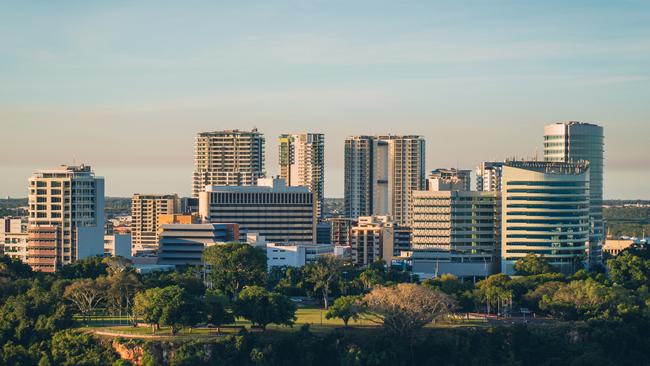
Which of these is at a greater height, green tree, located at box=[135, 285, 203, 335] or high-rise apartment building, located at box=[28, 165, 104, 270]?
high-rise apartment building, located at box=[28, 165, 104, 270]

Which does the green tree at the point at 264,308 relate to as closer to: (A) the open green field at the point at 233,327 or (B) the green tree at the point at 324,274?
(A) the open green field at the point at 233,327

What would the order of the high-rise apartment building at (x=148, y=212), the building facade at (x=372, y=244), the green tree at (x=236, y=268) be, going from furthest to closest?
the high-rise apartment building at (x=148, y=212)
the building facade at (x=372, y=244)
the green tree at (x=236, y=268)

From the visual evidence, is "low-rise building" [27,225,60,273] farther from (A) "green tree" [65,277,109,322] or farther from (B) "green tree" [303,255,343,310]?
(A) "green tree" [65,277,109,322]

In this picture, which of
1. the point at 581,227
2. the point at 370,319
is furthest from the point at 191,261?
the point at 370,319

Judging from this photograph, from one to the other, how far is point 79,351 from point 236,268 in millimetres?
28265

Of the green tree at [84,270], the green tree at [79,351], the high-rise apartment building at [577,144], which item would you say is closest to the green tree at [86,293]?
the green tree at [79,351]

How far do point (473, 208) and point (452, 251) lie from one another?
207 inches

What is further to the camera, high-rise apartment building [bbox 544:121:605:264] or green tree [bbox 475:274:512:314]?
high-rise apartment building [bbox 544:121:605:264]

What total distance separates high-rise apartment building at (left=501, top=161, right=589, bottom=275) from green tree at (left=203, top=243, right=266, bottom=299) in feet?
103

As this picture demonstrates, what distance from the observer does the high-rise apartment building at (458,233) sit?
5531 inches

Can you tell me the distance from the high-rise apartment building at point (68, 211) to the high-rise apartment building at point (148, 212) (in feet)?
179

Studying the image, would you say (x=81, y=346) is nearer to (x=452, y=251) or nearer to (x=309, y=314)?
(x=309, y=314)

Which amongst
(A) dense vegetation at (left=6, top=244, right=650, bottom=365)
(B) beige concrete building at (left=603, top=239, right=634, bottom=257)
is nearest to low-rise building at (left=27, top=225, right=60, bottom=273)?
(A) dense vegetation at (left=6, top=244, right=650, bottom=365)

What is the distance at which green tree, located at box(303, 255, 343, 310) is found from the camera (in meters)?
111
